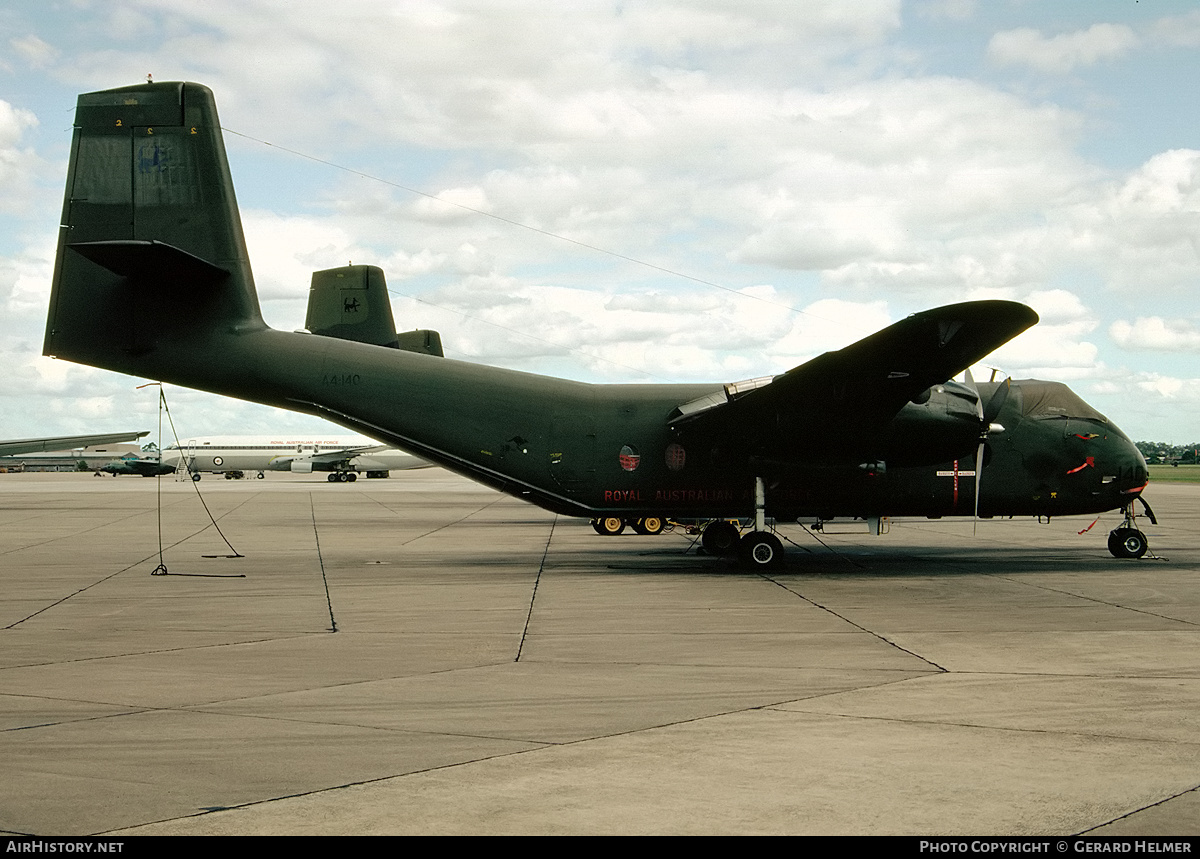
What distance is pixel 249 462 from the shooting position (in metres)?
98.6

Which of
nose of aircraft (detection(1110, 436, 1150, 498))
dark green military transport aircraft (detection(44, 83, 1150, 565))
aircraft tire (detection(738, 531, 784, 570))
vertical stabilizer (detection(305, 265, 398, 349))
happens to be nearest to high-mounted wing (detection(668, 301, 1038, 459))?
dark green military transport aircraft (detection(44, 83, 1150, 565))

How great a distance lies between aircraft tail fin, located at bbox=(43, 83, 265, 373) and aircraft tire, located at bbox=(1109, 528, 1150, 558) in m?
17.6

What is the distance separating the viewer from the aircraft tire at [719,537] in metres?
21.2

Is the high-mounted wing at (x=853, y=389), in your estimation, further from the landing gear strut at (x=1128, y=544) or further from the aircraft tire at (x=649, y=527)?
the aircraft tire at (x=649, y=527)

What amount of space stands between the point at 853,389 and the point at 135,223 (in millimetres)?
12794

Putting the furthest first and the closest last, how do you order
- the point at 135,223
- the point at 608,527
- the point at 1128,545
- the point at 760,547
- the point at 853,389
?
the point at 608,527
the point at 1128,545
the point at 760,547
the point at 135,223
the point at 853,389

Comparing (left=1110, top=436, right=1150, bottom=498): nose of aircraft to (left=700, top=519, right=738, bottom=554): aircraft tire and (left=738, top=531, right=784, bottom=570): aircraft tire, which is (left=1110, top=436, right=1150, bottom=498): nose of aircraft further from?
(left=700, top=519, right=738, bottom=554): aircraft tire

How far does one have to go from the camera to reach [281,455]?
99.2 meters

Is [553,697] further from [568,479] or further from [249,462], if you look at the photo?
[249,462]

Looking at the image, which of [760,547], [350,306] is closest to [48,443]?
[350,306]

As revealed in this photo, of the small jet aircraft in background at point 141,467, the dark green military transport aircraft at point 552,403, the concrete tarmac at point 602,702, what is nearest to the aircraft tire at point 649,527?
the dark green military transport aircraft at point 552,403

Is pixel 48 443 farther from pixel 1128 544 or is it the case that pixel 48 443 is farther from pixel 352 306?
pixel 1128 544
